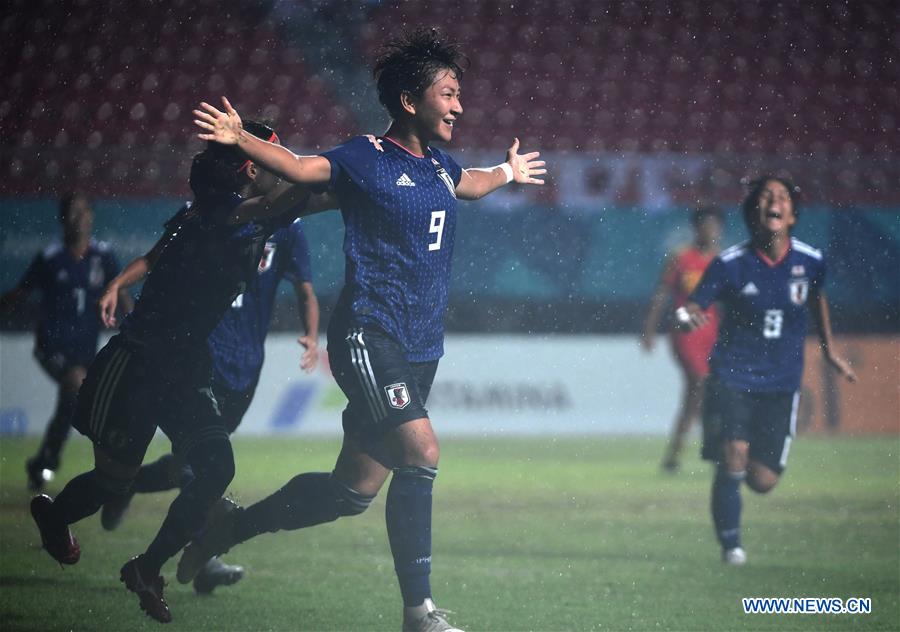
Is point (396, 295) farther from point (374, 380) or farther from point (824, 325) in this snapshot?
point (824, 325)

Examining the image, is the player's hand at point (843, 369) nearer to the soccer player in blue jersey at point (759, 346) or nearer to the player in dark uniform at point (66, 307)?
the soccer player in blue jersey at point (759, 346)

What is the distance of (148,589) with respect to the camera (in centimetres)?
414

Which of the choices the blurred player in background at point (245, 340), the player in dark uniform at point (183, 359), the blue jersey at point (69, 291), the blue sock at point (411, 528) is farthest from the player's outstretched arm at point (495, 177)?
the blue jersey at point (69, 291)

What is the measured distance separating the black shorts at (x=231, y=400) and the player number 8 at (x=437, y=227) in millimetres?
1513

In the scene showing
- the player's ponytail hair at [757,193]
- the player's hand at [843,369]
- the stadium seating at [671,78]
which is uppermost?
the stadium seating at [671,78]

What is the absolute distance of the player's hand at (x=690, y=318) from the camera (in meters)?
5.70

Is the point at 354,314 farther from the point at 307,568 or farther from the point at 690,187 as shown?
the point at 690,187

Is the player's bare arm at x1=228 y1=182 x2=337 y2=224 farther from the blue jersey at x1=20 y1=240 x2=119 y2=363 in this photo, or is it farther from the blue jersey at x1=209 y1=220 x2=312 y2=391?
the blue jersey at x1=20 y1=240 x2=119 y2=363

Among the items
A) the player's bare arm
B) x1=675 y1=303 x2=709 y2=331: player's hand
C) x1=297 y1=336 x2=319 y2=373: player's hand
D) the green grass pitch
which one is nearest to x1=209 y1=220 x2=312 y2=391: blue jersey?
x1=297 y1=336 x2=319 y2=373: player's hand

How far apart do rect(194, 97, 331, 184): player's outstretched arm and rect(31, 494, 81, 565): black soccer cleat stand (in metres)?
1.61

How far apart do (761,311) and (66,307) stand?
446 centimetres

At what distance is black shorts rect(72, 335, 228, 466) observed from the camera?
13.8ft

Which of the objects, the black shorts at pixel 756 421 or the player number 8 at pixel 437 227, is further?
the black shorts at pixel 756 421

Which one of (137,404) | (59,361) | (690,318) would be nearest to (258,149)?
(137,404)
